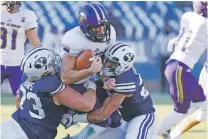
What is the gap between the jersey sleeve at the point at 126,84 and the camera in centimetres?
405

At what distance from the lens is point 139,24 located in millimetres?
9531

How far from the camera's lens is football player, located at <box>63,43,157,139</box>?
13.3ft

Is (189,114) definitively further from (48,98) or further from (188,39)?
(48,98)

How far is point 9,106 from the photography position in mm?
8055

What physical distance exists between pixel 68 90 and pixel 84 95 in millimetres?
103

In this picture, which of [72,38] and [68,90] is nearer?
[68,90]

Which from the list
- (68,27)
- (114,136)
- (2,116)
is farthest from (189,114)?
(68,27)

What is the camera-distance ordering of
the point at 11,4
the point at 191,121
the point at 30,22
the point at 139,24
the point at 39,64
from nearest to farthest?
the point at 39,64
the point at 191,121
the point at 30,22
the point at 11,4
the point at 139,24

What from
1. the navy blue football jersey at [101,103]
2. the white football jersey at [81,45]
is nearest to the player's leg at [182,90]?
the navy blue football jersey at [101,103]

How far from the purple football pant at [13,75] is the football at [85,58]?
7.36 feet

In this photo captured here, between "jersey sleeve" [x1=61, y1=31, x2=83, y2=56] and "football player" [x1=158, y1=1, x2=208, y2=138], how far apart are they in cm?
148

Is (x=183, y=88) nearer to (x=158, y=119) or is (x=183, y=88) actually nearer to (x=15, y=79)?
(x=158, y=119)

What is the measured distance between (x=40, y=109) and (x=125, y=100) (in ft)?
1.90

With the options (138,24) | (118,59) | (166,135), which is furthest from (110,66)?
(138,24)
